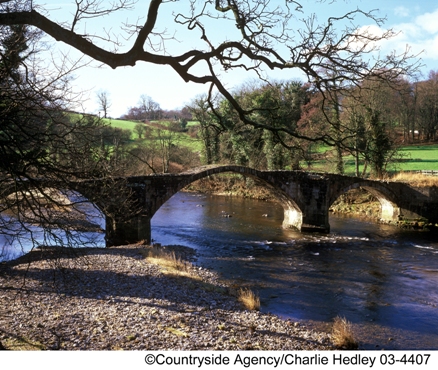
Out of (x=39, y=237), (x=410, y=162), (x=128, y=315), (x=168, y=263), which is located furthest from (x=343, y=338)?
(x=410, y=162)

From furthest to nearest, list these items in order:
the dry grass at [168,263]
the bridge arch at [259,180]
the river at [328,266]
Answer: the bridge arch at [259,180] → the dry grass at [168,263] → the river at [328,266]

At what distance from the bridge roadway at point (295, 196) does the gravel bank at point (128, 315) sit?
Answer: 6710mm

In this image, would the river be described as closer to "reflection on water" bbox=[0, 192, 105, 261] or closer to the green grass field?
"reflection on water" bbox=[0, 192, 105, 261]

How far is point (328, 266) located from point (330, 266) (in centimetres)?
A: 9

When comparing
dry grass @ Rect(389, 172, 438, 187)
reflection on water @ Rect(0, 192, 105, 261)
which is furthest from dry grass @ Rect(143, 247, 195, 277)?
dry grass @ Rect(389, 172, 438, 187)

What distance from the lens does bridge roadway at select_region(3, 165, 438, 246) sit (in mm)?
21219

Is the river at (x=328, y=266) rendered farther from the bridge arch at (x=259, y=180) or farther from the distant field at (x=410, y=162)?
the distant field at (x=410, y=162)

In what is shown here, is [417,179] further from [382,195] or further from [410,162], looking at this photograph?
[410,162]

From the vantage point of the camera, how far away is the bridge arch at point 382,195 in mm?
27359

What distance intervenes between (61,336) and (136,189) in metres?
13.6

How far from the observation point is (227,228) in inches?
997

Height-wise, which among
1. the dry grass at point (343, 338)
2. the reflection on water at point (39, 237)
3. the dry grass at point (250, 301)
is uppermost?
the reflection on water at point (39, 237)

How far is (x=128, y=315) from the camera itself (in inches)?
380

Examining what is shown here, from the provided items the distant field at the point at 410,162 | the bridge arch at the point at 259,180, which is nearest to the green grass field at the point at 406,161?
the distant field at the point at 410,162
